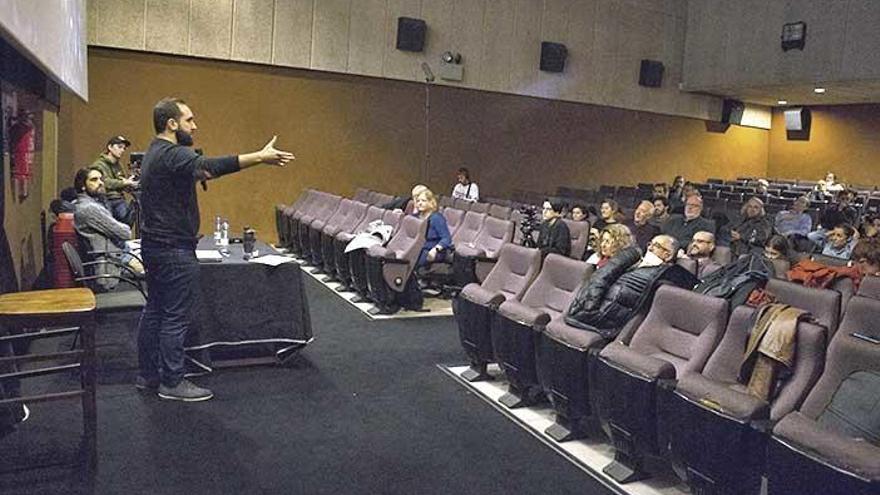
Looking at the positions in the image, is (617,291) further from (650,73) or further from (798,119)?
(798,119)

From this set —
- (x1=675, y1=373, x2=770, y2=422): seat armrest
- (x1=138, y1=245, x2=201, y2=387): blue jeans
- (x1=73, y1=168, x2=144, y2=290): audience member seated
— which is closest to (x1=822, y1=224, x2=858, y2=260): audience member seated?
(x1=675, y1=373, x2=770, y2=422): seat armrest

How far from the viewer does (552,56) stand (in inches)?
524

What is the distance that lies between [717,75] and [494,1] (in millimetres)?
4714

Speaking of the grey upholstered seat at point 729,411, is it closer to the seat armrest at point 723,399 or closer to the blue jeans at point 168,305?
the seat armrest at point 723,399

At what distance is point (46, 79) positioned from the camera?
7.09m

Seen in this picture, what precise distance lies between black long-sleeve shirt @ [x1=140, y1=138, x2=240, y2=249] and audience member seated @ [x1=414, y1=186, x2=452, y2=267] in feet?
9.52

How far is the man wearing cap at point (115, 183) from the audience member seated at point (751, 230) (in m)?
5.30

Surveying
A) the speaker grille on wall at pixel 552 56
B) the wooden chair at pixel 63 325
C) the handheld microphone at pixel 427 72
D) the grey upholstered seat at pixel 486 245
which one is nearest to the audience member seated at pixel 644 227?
the grey upholstered seat at pixel 486 245

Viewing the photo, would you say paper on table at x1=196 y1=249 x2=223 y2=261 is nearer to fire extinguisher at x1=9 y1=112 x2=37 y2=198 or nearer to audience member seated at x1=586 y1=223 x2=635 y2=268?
fire extinguisher at x1=9 y1=112 x2=37 y2=198

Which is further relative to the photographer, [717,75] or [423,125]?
[717,75]

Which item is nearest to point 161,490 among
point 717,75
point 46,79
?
point 46,79

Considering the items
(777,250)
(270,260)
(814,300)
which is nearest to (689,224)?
(777,250)

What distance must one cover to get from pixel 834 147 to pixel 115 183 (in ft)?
48.7

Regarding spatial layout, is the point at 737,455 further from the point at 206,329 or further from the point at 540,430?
the point at 206,329
